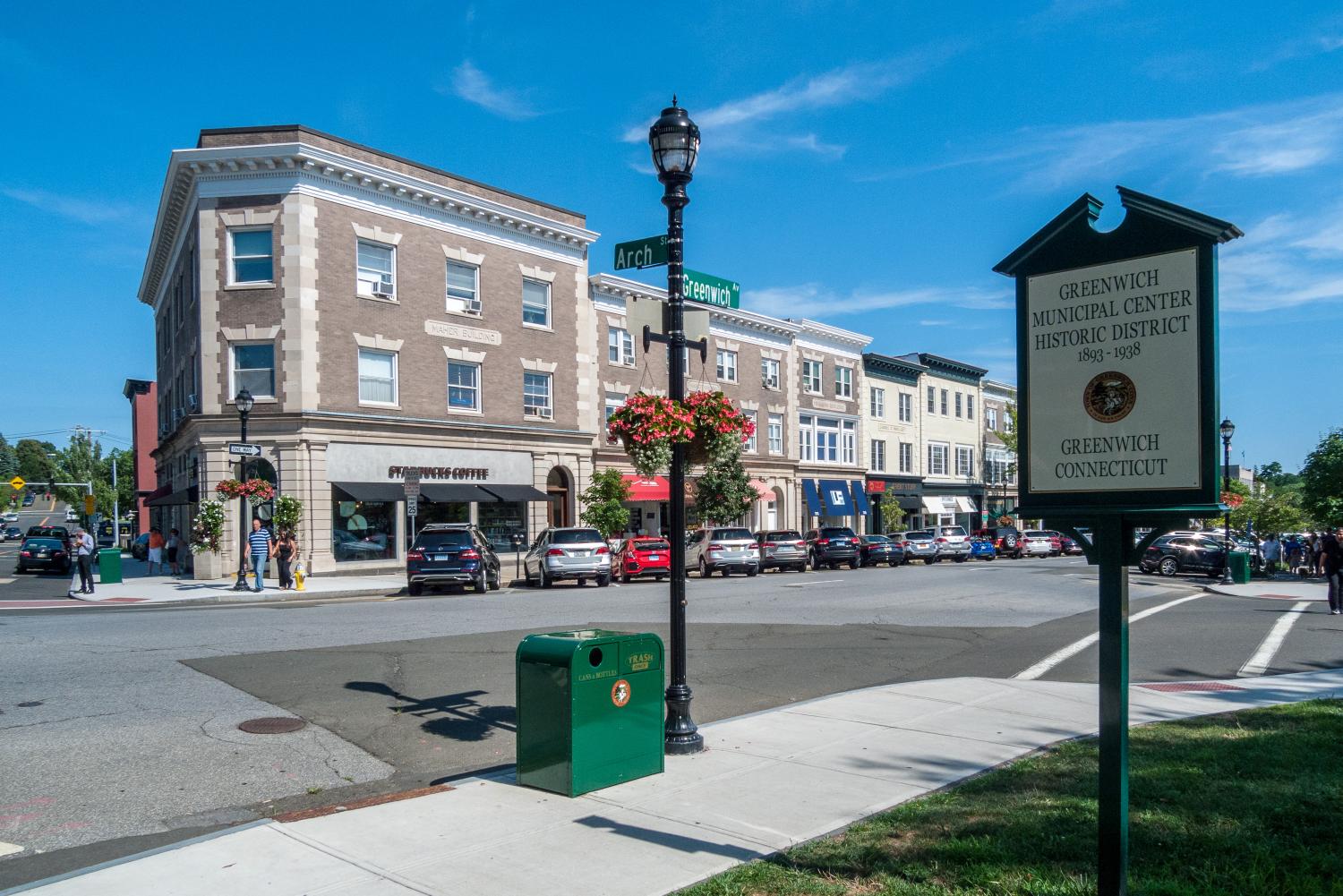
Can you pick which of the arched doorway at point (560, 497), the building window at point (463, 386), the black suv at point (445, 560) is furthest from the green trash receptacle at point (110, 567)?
the arched doorway at point (560, 497)

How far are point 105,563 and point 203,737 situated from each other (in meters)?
24.0

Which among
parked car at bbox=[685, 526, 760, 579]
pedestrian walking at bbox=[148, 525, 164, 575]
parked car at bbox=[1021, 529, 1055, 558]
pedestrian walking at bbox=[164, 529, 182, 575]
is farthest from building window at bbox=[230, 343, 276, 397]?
parked car at bbox=[1021, 529, 1055, 558]

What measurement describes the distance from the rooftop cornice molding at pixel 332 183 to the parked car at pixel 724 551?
1374cm

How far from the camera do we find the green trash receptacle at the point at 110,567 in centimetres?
2870

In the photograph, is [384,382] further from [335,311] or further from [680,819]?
[680,819]

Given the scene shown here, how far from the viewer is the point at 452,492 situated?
114ft

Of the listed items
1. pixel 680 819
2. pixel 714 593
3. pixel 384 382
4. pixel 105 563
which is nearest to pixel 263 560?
pixel 105 563

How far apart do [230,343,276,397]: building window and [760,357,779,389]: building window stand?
26.1m

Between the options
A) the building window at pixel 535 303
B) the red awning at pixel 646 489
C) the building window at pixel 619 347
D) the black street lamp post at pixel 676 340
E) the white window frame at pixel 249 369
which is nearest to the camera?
the black street lamp post at pixel 676 340

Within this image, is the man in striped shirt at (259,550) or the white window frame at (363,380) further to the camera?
the white window frame at (363,380)

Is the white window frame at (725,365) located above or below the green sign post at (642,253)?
above

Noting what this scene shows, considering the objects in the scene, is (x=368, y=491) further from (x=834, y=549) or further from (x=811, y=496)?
(x=811, y=496)

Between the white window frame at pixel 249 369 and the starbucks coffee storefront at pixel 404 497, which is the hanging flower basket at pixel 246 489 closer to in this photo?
the starbucks coffee storefront at pixel 404 497

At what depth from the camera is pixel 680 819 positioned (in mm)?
5859
